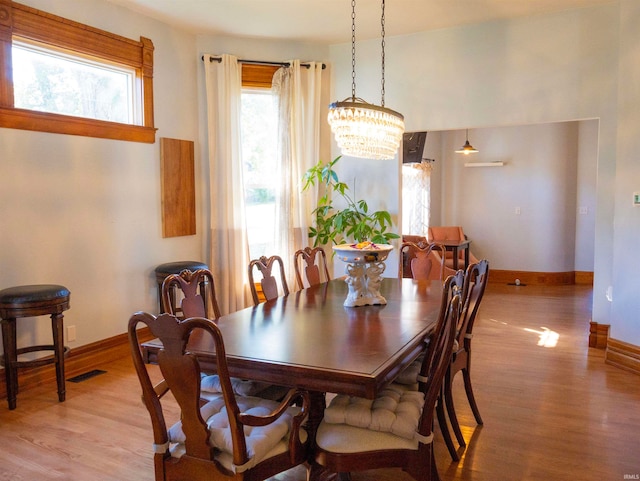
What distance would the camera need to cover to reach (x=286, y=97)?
17.4 feet

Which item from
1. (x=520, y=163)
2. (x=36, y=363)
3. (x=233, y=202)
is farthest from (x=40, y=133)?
(x=520, y=163)

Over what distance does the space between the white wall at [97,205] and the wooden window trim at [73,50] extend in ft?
0.22

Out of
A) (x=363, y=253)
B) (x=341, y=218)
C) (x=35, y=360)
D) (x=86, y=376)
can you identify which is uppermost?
(x=341, y=218)

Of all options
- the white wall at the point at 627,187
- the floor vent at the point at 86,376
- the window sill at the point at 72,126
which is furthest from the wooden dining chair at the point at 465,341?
the window sill at the point at 72,126

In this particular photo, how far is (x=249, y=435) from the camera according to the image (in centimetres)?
184

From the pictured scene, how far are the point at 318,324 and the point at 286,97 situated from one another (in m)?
3.46

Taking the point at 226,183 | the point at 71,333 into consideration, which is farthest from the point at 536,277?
the point at 71,333

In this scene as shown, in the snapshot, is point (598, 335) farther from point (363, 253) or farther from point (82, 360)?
point (82, 360)

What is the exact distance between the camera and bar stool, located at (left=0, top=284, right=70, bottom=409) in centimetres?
312

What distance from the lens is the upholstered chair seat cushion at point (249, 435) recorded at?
1764 millimetres

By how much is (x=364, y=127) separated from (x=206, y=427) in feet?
6.35

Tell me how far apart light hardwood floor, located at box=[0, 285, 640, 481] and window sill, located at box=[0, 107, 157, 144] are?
6.08 ft

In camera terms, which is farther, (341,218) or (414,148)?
(414,148)

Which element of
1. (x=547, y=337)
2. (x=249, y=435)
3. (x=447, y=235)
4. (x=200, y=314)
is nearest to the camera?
(x=249, y=435)
